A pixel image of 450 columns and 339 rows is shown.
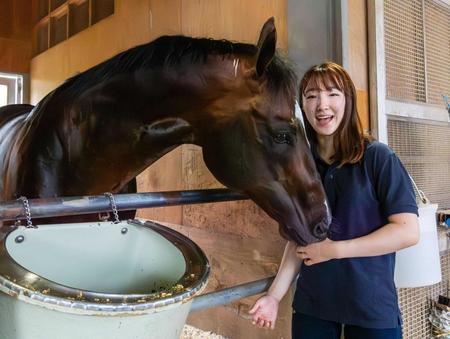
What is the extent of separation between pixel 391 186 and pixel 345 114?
21 centimetres

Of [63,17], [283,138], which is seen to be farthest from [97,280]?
[63,17]

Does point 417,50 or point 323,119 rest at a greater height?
point 417,50

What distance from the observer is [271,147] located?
936 millimetres

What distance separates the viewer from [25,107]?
6.82 feet

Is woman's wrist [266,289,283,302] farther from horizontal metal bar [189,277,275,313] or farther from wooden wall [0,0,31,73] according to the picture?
wooden wall [0,0,31,73]

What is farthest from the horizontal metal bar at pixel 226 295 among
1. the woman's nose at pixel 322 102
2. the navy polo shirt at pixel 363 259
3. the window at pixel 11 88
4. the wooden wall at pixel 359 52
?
the window at pixel 11 88

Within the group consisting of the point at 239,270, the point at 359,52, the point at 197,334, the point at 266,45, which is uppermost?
the point at 359,52

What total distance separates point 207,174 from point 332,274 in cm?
109

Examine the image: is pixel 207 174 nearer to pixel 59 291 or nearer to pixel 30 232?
pixel 30 232

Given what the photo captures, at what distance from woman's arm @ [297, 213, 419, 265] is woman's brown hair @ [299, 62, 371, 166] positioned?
6.8 inches

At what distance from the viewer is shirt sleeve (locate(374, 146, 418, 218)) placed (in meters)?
0.81

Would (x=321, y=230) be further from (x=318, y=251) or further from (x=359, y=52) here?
(x=359, y=52)

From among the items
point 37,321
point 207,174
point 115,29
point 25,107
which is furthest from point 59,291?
point 115,29

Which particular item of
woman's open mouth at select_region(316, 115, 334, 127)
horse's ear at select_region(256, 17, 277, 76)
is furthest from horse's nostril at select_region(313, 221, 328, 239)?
horse's ear at select_region(256, 17, 277, 76)
